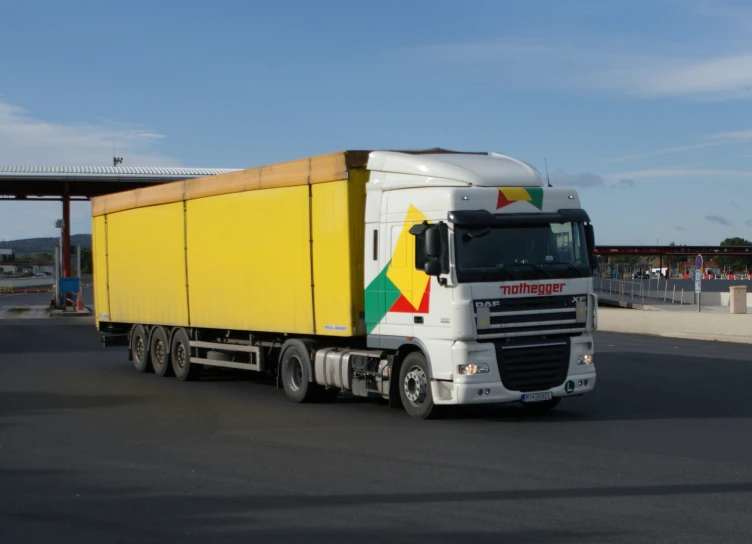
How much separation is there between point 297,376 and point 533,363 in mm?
4019

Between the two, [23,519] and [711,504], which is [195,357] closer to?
[23,519]

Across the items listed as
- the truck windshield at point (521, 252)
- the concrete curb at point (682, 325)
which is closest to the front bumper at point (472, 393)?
the truck windshield at point (521, 252)

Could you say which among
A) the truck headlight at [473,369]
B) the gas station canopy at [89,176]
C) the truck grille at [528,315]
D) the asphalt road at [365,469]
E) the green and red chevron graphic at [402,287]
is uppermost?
the gas station canopy at [89,176]

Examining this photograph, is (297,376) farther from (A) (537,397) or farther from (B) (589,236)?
(B) (589,236)

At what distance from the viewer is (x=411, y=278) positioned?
12.9 metres

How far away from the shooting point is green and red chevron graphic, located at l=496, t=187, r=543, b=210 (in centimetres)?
1270

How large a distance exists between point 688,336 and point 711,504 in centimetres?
2627

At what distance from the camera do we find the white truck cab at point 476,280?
12.3 meters

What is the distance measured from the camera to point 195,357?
1838 cm

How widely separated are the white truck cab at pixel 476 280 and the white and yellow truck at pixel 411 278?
0.02 m

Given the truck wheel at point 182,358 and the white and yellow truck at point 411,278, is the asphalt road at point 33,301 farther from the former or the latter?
the white and yellow truck at point 411,278

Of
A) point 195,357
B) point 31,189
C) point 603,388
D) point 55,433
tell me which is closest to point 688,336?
point 603,388

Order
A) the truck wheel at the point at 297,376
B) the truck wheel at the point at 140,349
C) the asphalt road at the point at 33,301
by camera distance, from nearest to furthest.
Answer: the truck wheel at the point at 297,376 → the truck wheel at the point at 140,349 → the asphalt road at the point at 33,301

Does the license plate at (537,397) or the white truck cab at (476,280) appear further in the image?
the license plate at (537,397)
